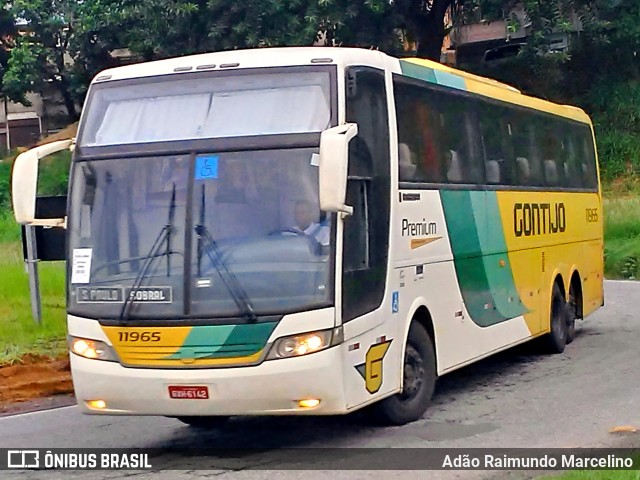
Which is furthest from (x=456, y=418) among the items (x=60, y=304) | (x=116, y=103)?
(x=60, y=304)

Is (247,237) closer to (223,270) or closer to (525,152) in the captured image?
(223,270)

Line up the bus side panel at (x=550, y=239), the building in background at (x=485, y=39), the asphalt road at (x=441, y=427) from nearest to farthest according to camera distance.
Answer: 1. the asphalt road at (x=441, y=427)
2. the bus side panel at (x=550, y=239)
3. the building in background at (x=485, y=39)

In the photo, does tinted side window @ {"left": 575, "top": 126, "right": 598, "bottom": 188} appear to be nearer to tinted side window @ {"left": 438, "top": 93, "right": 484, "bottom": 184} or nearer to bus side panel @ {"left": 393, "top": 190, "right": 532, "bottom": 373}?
bus side panel @ {"left": 393, "top": 190, "right": 532, "bottom": 373}

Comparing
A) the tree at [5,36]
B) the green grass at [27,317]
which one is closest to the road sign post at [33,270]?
the green grass at [27,317]

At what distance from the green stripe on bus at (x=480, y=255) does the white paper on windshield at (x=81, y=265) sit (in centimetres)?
364

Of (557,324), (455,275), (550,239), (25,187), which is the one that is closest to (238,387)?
(25,187)

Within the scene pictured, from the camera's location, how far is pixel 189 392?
839 centimetres

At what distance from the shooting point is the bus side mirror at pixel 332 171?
806cm

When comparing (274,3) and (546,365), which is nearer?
(546,365)

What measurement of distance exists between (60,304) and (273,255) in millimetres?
9311

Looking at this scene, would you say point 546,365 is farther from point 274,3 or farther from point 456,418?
point 274,3

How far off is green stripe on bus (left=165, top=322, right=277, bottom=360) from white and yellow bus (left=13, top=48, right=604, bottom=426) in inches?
0.4

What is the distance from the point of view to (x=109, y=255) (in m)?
8.73

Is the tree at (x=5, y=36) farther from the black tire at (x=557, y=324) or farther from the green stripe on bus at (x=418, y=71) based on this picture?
the green stripe on bus at (x=418, y=71)
